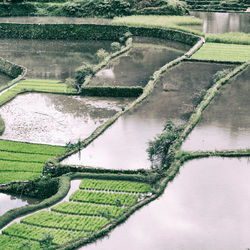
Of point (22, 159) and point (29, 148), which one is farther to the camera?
point (29, 148)

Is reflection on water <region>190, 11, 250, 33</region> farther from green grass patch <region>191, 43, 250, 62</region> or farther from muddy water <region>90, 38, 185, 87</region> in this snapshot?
muddy water <region>90, 38, 185, 87</region>

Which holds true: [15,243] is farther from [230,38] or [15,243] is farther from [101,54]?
[230,38]

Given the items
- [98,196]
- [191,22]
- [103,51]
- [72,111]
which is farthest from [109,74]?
[98,196]

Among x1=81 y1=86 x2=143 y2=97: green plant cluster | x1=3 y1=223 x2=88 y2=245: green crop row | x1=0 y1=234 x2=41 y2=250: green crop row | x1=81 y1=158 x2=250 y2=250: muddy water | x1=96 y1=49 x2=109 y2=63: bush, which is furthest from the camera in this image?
x1=96 y1=49 x2=109 y2=63: bush

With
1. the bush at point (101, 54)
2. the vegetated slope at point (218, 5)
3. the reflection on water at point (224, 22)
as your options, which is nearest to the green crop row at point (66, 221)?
the bush at point (101, 54)

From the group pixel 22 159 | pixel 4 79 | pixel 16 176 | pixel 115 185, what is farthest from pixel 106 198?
pixel 4 79

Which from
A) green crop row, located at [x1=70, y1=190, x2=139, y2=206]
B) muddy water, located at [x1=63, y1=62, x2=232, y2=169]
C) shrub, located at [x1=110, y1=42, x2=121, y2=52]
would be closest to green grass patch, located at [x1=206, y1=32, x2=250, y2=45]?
muddy water, located at [x1=63, y1=62, x2=232, y2=169]

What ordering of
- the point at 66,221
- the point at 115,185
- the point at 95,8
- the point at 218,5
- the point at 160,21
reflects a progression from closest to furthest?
the point at 66,221, the point at 115,185, the point at 160,21, the point at 95,8, the point at 218,5
